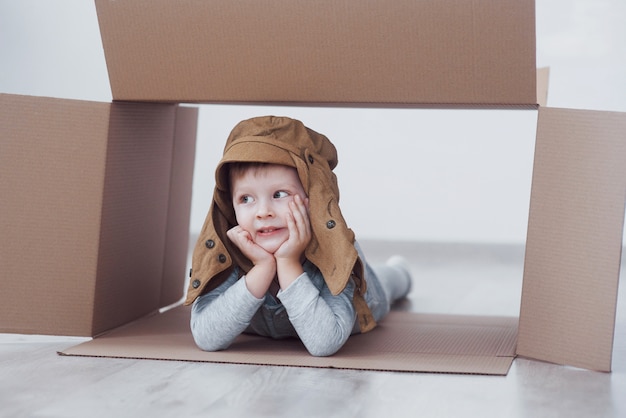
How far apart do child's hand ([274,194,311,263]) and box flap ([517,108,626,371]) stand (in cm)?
35

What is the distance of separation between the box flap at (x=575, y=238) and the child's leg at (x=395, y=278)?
2.53 feet

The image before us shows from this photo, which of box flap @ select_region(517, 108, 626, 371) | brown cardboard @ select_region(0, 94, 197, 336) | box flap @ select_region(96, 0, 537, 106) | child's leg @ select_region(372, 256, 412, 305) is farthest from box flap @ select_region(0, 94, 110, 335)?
child's leg @ select_region(372, 256, 412, 305)

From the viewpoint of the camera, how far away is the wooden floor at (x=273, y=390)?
1.10m

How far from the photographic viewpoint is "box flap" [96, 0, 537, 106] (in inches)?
53.3

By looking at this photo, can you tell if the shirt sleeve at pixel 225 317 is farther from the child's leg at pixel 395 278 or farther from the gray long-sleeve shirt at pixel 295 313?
the child's leg at pixel 395 278

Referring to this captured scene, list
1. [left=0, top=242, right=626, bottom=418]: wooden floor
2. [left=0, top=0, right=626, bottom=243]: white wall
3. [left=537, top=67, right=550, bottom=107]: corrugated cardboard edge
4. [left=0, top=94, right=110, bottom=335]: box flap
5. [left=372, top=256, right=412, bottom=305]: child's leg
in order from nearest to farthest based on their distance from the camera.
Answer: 1. [left=0, top=242, right=626, bottom=418]: wooden floor
2. [left=0, top=94, right=110, bottom=335]: box flap
3. [left=537, top=67, right=550, bottom=107]: corrugated cardboard edge
4. [left=372, top=256, right=412, bottom=305]: child's leg
5. [left=0, top=0, right=626, bottom=243]: white wall

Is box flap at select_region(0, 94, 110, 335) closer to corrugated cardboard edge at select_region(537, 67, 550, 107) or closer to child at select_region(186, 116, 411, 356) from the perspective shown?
child at select_region(186, 116, 411, 356)

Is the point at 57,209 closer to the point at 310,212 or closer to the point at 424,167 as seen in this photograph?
the point at 310,212

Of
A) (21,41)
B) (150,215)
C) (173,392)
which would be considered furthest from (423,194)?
(173,392)

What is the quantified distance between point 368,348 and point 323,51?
0.49 m

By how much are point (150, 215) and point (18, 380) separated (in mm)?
585

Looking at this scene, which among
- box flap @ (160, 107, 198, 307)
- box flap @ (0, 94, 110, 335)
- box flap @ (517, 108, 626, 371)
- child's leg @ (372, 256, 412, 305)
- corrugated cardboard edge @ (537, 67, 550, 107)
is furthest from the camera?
child's leg @ (372, 256, 412, 305)

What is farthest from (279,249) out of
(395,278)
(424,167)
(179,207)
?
(424,167)

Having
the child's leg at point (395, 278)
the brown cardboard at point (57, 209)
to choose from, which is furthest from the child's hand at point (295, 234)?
the child's leg at point (395, 278)
